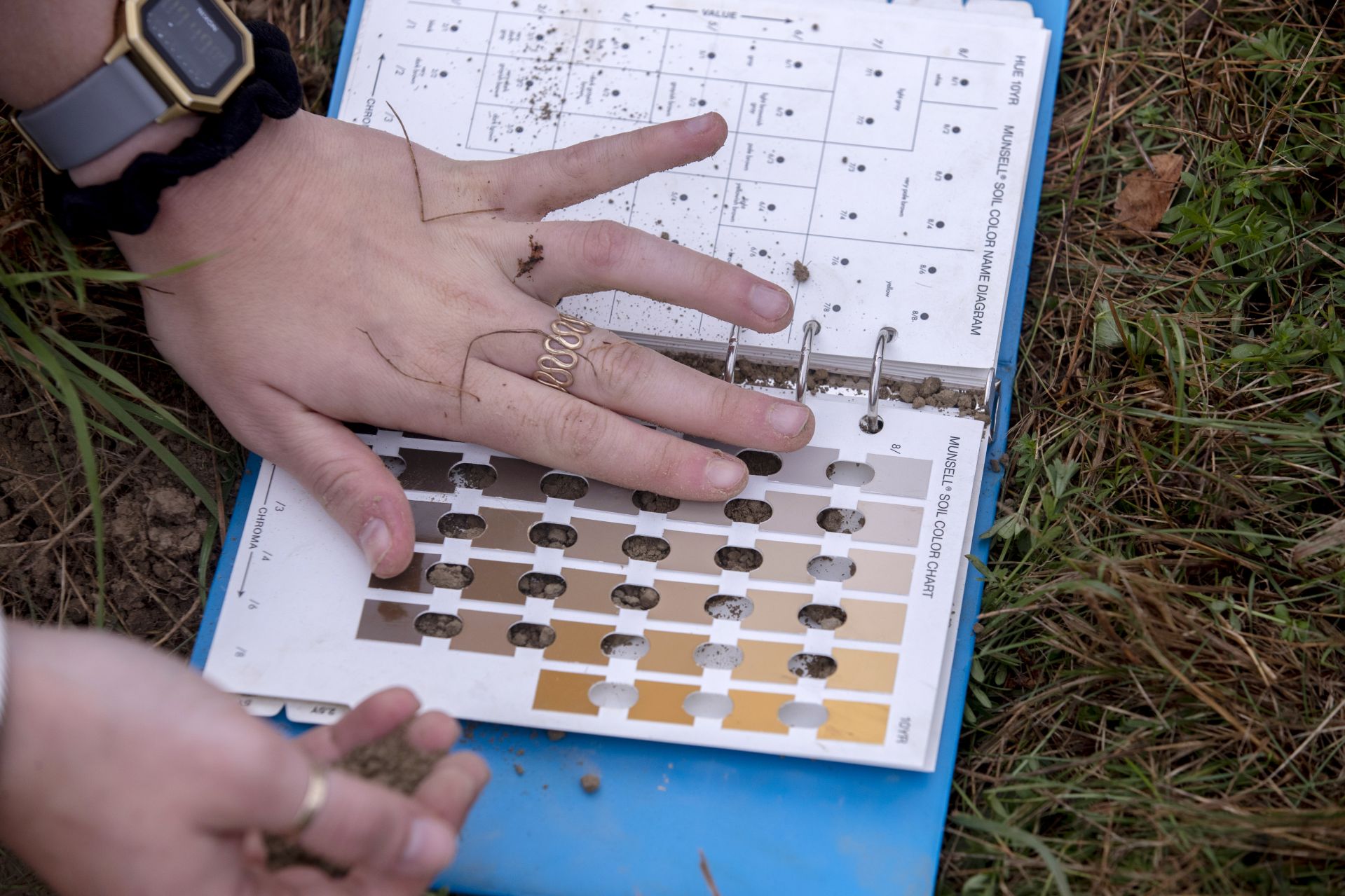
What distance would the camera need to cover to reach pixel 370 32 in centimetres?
157

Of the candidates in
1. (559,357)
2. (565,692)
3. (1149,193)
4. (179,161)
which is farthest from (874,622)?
(179,161)

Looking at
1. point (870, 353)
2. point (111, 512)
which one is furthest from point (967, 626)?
point (111, 512)

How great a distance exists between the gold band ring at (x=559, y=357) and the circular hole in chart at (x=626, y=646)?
0.31m

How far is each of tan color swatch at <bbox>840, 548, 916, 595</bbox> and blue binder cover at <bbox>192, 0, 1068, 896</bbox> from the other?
106mm

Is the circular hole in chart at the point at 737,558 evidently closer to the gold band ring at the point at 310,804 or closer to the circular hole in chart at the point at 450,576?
the circular hole in chart at the point at 450,576

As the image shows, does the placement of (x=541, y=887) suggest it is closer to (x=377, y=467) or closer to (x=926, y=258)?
(x=377, y=467)

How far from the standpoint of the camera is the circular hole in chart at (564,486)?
1338 mm

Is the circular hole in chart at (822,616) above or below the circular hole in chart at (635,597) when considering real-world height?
above

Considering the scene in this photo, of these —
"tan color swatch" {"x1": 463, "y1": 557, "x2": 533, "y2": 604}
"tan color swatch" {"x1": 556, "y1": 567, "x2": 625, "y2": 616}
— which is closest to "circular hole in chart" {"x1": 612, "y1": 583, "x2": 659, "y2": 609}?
"tan color swatch" {"x1": 556, "y1": 567, "x2": 625, "y2": 616}

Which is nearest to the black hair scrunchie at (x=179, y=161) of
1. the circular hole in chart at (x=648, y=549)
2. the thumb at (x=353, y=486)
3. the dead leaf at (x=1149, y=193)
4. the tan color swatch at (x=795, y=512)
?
the thumb at (x=353, y=486)

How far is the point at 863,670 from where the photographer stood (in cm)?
124

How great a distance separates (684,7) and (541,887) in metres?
1.24

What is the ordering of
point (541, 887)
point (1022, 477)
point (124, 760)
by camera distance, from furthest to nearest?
point (1022, 477), point (541, 887), point (124, 760)

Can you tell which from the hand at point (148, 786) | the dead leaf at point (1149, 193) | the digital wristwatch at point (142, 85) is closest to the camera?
the hand at point (148, 786)
